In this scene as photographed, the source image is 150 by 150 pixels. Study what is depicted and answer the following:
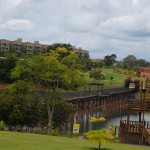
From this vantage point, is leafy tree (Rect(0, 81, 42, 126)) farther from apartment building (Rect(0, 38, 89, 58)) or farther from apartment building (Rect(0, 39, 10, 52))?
apartment building (Rect(0, 39, 10, 52))

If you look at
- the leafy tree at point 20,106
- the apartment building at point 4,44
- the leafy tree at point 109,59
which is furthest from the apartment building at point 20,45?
the leafy tree at point 20,106

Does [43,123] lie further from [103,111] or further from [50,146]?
[103,111]

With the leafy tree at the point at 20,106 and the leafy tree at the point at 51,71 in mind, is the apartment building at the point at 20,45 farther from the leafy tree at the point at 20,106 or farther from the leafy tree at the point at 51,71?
the leafy tree at the point at 20,106

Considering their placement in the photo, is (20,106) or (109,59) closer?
(20,106)

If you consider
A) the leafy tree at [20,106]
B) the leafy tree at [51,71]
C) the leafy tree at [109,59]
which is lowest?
the leafy tree at [20,106]

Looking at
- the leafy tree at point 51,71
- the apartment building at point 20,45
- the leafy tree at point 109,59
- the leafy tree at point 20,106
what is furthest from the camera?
the leafy tree at point 109,59

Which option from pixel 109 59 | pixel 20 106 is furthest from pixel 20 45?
pixel 20 106

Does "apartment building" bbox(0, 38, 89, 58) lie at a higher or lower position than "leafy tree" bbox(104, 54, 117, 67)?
higher

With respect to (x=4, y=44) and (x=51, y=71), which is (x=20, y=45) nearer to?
(x=4, y=44)

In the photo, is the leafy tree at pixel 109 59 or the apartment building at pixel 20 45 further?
the leafy tree at pixel 109 59

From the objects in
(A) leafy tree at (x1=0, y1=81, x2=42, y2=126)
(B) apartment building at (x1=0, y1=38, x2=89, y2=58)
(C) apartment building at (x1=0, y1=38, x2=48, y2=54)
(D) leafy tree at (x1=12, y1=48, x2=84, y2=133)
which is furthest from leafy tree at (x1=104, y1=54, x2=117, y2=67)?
(A) leafy tree at (x1=0, y1=81, x2=42, y2=126)

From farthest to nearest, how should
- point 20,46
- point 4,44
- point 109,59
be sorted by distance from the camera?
point 109,59
point 20,46
point 4,44

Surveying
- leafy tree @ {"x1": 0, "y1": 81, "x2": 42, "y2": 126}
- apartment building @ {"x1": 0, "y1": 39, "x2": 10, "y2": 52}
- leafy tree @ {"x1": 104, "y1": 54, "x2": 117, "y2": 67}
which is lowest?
leafy tree @ {"x1": 0, "y1": 81, "x2": 42, "y2": 126}

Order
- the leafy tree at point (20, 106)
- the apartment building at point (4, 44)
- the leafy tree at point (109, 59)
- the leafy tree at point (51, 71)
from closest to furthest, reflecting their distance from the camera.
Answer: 1. the leafy tree at point (20, 106)
2. the leafy tree at point (51, 71)
3. the apartment building at point (4, 44)
4. the leafy tree at point (109, 59)
